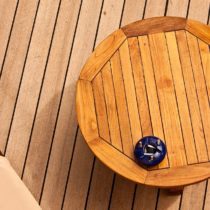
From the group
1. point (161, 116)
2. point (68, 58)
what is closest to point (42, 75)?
point (68, 58)

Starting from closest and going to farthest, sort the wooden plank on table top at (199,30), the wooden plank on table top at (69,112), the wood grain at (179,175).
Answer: the wood grain at (179,175)
the wooden plank on table top at (199,30)
the wooden plank on table top at (69,112)

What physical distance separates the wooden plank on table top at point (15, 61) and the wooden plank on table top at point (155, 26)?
1.00 metres

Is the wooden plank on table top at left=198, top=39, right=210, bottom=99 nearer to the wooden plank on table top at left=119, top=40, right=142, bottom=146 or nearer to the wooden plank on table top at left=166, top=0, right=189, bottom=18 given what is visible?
the wooden plank on table top at left=119, top=40, right=142, bottom=146

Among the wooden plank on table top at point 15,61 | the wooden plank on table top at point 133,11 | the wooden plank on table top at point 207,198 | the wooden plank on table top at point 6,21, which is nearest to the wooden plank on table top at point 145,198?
the wooden plank on table top at point 207,198

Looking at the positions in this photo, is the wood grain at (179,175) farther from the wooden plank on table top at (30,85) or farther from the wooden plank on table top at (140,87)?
the wooden plank on table top at (30,85)

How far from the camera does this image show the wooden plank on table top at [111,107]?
2.41 metres

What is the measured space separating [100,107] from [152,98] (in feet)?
0.93

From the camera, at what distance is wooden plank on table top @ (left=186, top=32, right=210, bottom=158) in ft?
7.79

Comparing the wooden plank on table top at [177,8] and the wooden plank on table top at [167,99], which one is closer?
the wooden plank on table top at [167,99]

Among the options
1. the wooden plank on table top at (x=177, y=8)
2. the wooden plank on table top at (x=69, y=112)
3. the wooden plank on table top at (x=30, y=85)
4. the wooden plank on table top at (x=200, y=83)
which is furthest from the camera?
the wooden plank on table top at (x=177, y=8)

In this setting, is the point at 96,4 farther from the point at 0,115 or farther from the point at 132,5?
the point at 0,115

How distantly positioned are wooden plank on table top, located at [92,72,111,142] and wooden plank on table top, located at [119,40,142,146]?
130mm

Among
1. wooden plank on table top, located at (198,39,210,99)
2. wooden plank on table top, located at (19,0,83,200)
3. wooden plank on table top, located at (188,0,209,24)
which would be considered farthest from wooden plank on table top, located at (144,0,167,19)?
wooden plank on table top, located at (198,39,210,99)

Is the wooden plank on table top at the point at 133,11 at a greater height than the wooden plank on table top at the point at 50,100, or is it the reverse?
the wooden plank on table top at the point at 133,11
